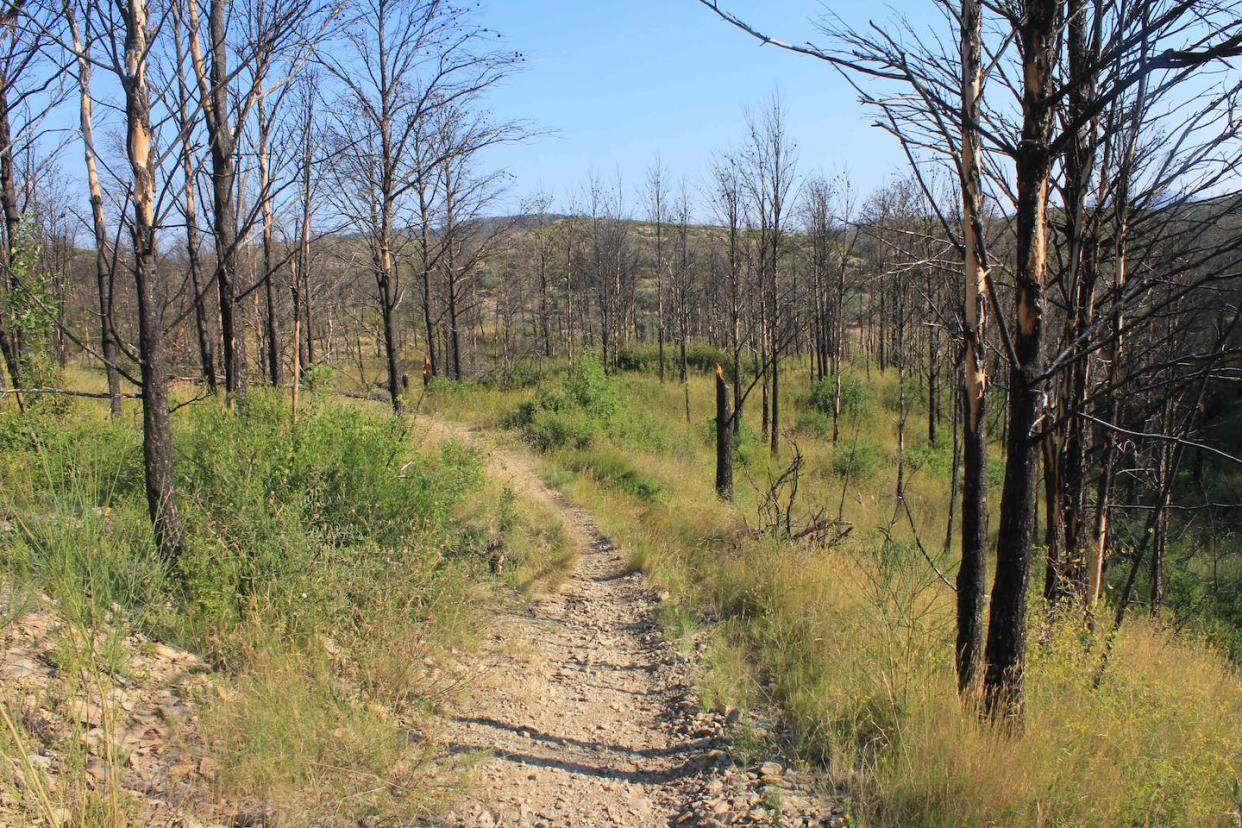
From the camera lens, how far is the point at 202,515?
4418 mm

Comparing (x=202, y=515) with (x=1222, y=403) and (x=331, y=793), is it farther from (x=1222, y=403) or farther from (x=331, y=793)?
(x=1222, y=403)

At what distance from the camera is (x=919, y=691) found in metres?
3.62

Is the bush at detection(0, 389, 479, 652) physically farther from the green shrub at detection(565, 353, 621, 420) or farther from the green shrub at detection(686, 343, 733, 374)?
the green shrub at detection(686, 343, 733, 374)

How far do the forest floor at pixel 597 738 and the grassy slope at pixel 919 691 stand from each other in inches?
12.7

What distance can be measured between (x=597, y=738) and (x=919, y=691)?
5.84 ft

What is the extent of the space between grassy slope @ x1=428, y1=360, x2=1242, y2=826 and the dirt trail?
444 mm

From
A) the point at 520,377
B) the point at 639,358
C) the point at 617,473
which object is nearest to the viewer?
the point at 617,473

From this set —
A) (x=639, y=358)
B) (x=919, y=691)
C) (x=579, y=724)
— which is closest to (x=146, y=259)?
(x=579, y=724)

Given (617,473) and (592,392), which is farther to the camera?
(592,392)

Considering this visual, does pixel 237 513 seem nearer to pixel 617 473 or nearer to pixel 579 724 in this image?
pixel 579 724

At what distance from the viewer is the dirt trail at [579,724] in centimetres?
333

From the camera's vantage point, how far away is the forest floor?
325 centimetres

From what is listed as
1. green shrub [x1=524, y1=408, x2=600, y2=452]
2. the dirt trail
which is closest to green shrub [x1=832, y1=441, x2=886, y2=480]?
green shrub [x1=524, y1=408, x2=600, y2=452]

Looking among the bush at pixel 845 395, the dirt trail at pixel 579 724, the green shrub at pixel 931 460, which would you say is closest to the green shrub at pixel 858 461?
the green shrub at pixel 931 460
